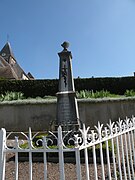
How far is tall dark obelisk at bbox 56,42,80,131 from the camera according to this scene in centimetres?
712

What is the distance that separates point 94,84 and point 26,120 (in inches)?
244

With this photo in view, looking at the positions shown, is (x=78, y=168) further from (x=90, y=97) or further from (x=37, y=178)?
(x=90, y=97)

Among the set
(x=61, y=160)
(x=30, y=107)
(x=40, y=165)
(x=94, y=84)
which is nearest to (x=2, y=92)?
(x=30, y=107)

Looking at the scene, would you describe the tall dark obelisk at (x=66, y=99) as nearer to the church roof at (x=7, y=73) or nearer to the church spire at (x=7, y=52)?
the church roof at (x=7, y=73)

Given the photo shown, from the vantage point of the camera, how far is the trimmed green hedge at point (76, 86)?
15156 millimetres

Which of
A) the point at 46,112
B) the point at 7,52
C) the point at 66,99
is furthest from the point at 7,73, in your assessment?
the point at 66,99

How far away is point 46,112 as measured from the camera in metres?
11.4

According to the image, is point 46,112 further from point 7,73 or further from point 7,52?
point 7,52

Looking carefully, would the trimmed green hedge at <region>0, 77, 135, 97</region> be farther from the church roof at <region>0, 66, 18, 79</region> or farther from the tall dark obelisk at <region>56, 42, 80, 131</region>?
the church roof at <region>0, 66, 18, 79</region>

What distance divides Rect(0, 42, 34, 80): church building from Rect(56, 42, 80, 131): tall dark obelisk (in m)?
19.9

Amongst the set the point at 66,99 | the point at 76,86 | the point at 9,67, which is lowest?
the point at 66,99

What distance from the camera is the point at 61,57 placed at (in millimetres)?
7898

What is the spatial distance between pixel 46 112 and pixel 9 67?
808 inches

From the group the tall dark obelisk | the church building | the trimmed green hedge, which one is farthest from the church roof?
the tall dark obelisk
